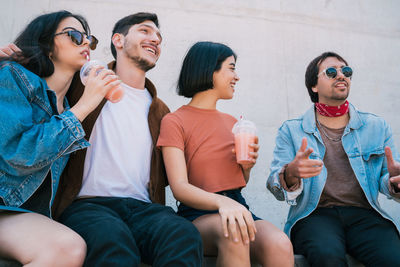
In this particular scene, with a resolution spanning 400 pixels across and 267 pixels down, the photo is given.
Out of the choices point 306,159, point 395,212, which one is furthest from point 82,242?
point 395,212

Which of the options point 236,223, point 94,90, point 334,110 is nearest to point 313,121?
point 334,110

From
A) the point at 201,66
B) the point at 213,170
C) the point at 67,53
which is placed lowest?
the point at 213,170

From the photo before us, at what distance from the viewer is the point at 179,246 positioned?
155cm

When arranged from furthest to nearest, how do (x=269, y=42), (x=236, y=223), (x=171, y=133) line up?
(x=269, y=42)
(x=171, y=133)
(x=236, y=223)

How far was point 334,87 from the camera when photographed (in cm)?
268

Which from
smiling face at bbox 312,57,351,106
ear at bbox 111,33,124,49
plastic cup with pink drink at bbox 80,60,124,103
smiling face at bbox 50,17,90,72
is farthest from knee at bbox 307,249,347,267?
ear at bbox 111,33,124,49

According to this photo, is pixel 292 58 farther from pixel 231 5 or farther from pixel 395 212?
pixel 395 212

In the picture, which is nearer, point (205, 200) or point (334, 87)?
point (205, 200)

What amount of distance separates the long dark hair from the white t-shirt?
42 cm

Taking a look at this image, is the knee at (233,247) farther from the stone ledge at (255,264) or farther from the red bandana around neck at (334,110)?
the red bandana around neck at (334,110)

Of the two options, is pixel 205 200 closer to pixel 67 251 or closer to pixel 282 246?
pixel 282 246

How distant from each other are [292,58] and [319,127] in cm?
175

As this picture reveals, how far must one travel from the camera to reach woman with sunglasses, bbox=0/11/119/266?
4.71 feet

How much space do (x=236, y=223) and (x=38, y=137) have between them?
0.86 metres
